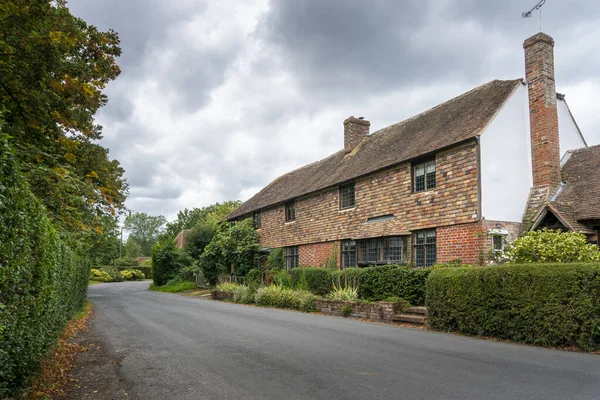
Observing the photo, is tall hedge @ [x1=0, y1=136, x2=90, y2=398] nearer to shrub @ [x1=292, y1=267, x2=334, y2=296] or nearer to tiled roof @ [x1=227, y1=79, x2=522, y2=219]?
tiled roof @ [x1=227, y1=79, x2=522, y2=219]

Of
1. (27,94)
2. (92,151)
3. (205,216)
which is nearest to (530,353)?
(27,94)

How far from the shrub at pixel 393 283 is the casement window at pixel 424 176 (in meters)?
3.59

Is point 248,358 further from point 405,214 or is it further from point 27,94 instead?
point 405,214

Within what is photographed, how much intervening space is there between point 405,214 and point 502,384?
518 inches

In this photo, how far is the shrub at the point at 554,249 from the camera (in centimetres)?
1343

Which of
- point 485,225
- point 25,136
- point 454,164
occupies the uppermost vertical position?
point 454,164

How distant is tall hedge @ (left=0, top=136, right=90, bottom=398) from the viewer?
4383mm

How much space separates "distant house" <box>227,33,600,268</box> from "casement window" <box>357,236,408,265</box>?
4 cm

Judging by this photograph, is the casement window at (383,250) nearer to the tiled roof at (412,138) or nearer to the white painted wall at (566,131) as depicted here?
the tiled roof at (412,138)

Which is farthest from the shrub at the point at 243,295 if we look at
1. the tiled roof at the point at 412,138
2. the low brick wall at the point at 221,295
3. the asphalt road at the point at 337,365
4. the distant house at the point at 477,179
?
the asphalt road at the point at 337,365

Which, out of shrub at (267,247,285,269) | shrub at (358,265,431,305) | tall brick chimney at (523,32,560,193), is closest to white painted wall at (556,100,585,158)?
tall brick chimney at (523,32,560,193)

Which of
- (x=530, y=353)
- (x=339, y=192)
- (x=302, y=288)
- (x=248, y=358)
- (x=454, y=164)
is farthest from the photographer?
(x=339, y=192)

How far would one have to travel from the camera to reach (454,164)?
1730cm

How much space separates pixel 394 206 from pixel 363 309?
223 inches
